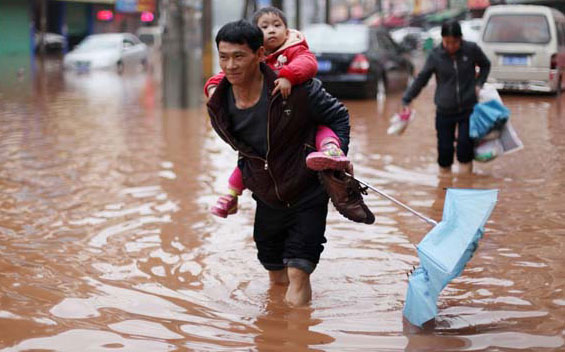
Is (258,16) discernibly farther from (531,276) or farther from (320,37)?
(320,37)

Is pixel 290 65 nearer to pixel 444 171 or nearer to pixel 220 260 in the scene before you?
pixel 220 260

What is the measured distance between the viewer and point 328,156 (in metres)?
4.53

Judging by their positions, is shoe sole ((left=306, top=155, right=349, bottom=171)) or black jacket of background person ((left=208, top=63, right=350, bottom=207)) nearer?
shoe sole ((left=306, top=155, right=349, bottom=171))

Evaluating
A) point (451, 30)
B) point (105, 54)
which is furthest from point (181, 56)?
point (105, 54)

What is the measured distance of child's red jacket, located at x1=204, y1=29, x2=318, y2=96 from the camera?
4645 millimetres

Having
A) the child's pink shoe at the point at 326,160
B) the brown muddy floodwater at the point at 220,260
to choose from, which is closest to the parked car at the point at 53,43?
the brown muddy floodwater at the point at 220,260

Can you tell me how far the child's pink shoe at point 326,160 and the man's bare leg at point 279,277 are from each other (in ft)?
3.47

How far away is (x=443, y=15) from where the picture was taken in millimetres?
70375

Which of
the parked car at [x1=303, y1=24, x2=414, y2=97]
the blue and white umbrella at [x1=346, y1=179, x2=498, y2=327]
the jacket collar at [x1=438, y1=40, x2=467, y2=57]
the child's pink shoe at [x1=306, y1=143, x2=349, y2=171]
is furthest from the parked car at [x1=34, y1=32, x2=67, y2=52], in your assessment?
the blue and white umbrella at [x1=346, y1=179, x2=498, y2=327]

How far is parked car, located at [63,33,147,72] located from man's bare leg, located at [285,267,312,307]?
28.9 metres

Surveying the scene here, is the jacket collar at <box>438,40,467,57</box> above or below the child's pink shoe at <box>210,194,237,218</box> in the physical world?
above

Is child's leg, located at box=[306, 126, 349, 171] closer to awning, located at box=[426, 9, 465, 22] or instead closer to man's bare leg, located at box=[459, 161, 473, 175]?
man's bare leg, located at box=[459, 161, 473, 175]

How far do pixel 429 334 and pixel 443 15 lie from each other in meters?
67.8

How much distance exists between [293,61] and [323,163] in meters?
0.55
